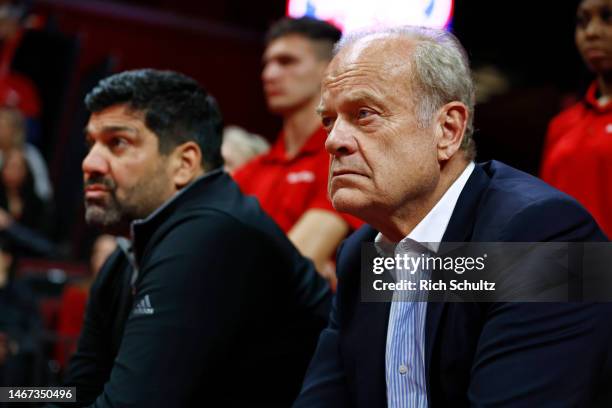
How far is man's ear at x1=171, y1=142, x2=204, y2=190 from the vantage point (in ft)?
7.71

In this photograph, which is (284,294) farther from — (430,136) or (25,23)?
(25,23)

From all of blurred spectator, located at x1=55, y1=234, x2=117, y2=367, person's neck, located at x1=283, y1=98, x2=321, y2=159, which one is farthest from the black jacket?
blurred spectator, located at x1=55, y1=234, x2=117, y2=367

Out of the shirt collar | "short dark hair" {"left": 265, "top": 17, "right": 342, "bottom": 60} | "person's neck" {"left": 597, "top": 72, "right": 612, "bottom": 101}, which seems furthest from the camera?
"short dark hair" {"left": 265, "top": 17, "right": 342, "bottom": 60}

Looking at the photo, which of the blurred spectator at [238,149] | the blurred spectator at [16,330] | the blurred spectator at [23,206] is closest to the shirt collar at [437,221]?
the blurred spectator at [238,149]

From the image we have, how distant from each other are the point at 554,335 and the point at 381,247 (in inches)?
19.1

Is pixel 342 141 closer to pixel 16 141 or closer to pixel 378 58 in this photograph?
pixel 378 58

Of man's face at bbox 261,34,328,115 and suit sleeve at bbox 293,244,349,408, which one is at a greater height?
man's face at bbox 261,34,328,115

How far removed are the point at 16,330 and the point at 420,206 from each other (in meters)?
3.59

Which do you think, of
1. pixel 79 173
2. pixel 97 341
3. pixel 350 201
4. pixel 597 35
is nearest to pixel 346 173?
pixel 350 201

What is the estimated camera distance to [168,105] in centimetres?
237

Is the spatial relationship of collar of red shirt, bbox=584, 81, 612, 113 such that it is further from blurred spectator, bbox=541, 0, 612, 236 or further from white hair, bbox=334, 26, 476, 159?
white hair, bbox=334, 26, 476, 159

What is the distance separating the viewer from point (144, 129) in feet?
7.69

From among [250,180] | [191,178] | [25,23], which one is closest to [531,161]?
[25,23]

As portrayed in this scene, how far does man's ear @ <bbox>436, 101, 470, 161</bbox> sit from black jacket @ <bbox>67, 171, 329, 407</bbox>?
60cm
